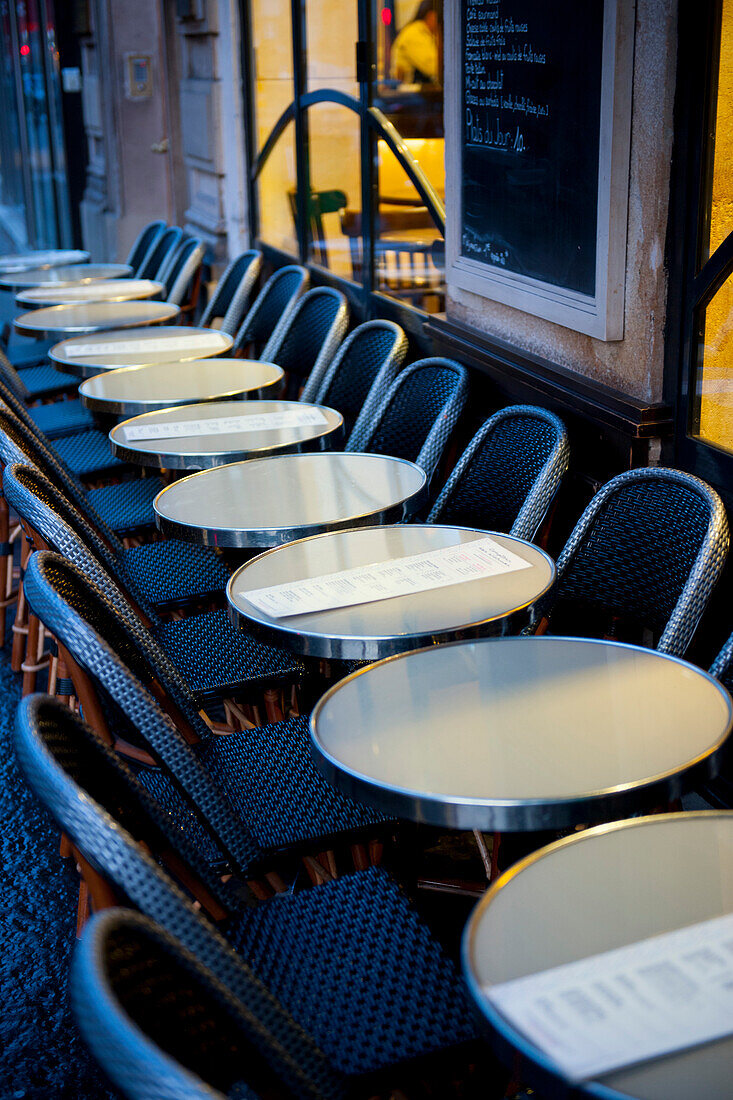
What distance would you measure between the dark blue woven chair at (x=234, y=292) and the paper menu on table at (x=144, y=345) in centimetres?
90

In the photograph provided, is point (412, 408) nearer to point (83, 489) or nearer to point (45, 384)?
point (83, 489)

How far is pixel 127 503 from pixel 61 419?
1.35 metres

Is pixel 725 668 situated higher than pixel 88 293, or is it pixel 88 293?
pixel 88 293

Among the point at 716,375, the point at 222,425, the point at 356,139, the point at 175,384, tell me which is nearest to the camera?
the point at 716,375

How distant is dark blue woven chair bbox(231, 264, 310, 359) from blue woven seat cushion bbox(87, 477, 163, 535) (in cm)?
150

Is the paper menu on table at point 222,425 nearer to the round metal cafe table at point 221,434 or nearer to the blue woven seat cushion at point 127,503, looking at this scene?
the round metal cafe table at point 221,434

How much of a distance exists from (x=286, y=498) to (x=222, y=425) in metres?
0.71

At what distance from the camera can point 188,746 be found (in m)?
2.04

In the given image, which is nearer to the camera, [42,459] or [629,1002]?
[629,1002]

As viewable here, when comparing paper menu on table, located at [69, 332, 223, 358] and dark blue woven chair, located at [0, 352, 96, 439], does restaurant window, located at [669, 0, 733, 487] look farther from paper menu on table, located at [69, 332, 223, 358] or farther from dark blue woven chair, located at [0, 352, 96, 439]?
dark blue woven chair, located at [0, 352, 96, 439]

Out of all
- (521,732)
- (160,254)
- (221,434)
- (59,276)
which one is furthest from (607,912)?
(160,254)

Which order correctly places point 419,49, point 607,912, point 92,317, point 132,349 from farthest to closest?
point 92,317 → point 132,349 → point 419,49 → point 607,912

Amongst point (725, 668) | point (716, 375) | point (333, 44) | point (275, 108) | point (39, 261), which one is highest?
point (333, 44)

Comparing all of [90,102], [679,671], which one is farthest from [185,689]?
[90,102]
